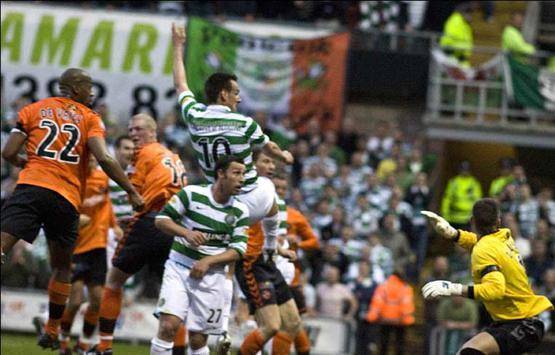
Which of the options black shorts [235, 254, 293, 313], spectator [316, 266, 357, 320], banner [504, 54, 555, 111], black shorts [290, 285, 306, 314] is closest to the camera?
black shorts [235, 254, 293, 313]

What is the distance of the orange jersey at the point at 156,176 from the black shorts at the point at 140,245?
0.15m

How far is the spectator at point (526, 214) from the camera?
22953mm

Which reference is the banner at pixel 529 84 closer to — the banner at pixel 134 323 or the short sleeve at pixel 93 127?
the banner at pixel 134 323

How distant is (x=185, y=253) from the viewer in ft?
39.0

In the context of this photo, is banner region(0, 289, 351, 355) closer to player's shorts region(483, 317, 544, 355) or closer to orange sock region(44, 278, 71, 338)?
orange sock region(44, 278, 71, 338)

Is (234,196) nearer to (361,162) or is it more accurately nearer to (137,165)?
(137,165)

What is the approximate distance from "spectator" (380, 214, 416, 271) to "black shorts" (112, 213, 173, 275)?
9.37 metres

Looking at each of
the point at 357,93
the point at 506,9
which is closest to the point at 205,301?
the point at 357,93

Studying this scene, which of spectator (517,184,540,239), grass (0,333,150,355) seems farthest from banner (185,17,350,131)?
grass (0,333,150,355)

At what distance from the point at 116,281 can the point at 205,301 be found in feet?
5.76

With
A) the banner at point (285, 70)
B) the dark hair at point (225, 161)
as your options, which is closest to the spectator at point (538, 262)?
the banner at point (285, 70)

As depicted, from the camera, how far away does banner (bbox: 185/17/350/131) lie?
24984 millimetres

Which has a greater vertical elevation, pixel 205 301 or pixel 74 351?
pixel 205 301

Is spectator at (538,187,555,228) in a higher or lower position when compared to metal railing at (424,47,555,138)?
lower
